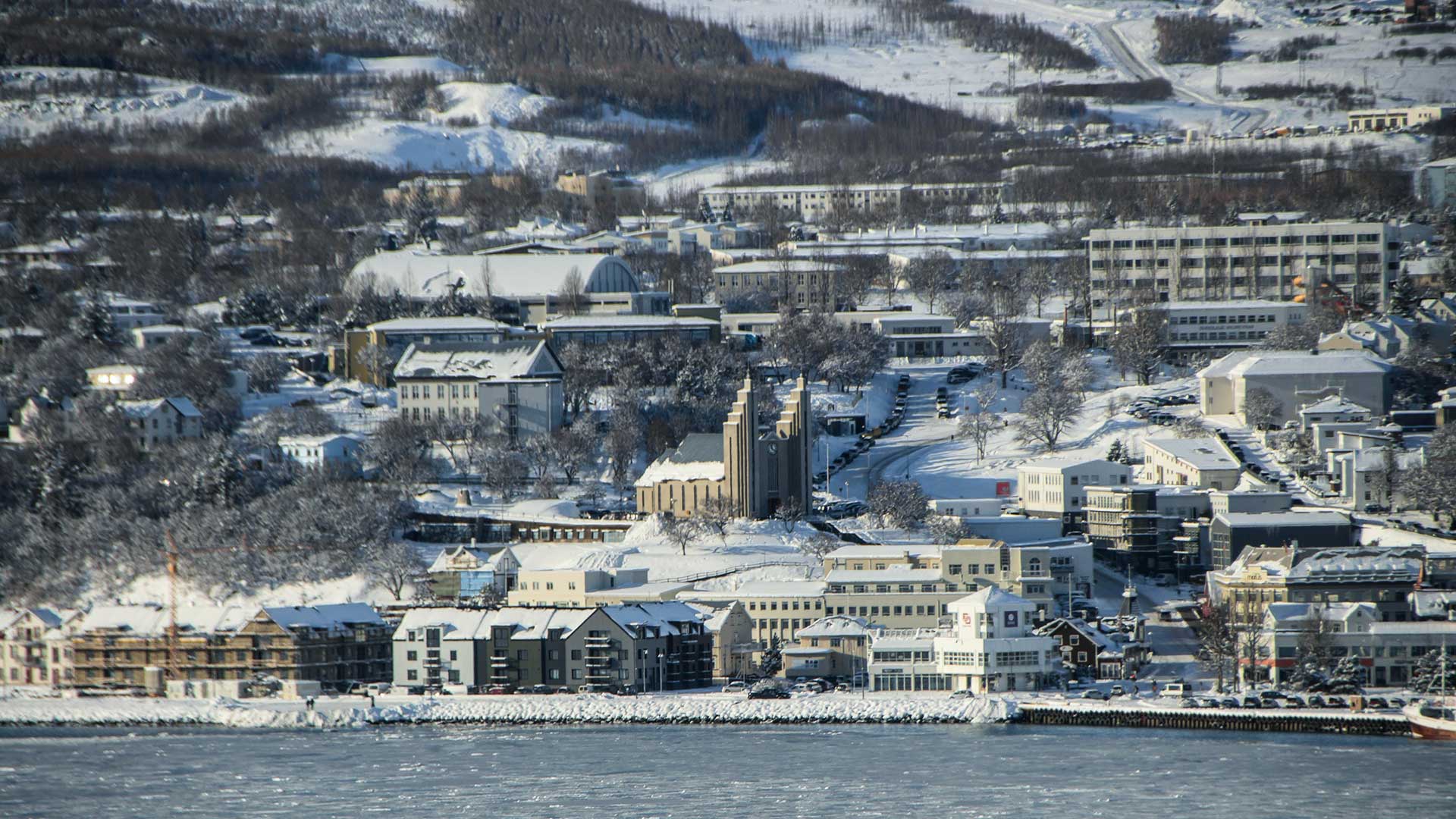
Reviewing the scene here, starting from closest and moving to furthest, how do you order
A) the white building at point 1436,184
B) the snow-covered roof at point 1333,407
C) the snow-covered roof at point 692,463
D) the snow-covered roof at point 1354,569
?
the snow-covered roof at point 1354,569 < the snow-covered roof at point 692,463 < the snow-covered roof at point 1333,407 < the white building at point 1436,184

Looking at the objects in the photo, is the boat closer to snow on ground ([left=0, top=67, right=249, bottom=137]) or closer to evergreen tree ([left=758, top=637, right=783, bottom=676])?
evergreen tree ([left=758, top=637, right=783, bottom=676])

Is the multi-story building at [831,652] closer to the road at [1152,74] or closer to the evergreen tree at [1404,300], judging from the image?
the evergreen tree at [1404,300]

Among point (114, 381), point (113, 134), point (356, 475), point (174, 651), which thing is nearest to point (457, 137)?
point (113, 134)

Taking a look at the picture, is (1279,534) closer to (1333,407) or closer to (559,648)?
(1333,407)

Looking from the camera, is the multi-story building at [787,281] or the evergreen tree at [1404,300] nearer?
the evergreen tree at [1404,300]

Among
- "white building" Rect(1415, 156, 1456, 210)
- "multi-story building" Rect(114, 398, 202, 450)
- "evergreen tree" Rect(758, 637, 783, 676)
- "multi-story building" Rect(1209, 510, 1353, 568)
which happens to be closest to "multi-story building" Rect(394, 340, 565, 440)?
"multi-story building" Rect(114, 398, 202, 450)

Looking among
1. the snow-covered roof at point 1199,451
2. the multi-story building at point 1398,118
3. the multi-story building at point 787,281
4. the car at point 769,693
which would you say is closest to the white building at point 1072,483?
the snow-covered roof at point 1199,451

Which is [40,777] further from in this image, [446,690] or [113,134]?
[113,134]
